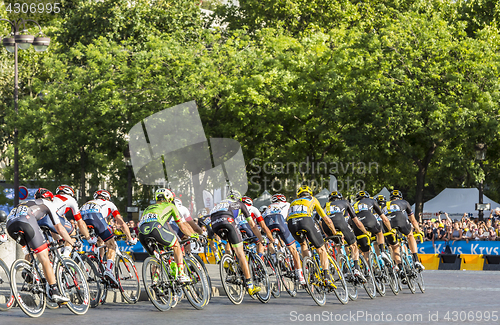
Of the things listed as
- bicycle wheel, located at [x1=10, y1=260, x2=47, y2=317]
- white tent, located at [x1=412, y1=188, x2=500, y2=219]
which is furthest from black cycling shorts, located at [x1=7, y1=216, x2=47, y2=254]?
white tent, located at [x1=412, y1=188, x2=500, y2=219]

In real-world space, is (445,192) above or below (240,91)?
below

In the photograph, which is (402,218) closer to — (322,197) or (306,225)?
(306,225)

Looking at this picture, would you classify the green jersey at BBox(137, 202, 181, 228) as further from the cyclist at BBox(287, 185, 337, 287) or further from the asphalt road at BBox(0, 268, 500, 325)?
the cyclist at BBox(287, 185, 337, 287)

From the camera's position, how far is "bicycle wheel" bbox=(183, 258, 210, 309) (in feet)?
34.7

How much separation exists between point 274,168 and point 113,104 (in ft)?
23.6

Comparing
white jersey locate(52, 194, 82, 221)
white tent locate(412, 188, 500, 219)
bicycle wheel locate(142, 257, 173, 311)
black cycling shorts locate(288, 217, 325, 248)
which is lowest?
white tent locate(412, 188, 500, 219)

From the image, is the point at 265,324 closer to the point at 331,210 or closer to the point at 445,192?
the point at 331,210

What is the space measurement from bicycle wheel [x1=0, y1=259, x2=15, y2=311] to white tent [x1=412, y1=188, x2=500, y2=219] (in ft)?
86.4

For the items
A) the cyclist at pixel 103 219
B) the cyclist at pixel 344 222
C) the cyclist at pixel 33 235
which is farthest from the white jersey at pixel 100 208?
the cyclist at pixel 344 222

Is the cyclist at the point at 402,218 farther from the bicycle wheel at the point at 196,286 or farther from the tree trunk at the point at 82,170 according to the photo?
the tree trunk at the point at 82,170

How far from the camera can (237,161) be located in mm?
30375

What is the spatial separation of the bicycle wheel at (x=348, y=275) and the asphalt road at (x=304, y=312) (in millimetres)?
205

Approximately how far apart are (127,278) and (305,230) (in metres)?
2.80

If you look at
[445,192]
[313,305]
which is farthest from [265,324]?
[445,192]
